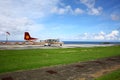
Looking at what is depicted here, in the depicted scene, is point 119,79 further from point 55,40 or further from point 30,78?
point 55,40

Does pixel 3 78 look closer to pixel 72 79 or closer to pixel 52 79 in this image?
pixel 52 79

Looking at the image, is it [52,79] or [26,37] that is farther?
[26,37]

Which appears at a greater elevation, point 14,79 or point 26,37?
point 26,37

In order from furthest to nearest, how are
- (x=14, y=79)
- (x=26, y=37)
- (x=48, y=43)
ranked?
(x=26, y=37) → (x=48, y=43) → (x=14, y=79)

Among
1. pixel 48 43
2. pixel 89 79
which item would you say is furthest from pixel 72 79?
pixel 48 43

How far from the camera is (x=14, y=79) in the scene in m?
8.81

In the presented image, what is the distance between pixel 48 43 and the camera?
54094mm

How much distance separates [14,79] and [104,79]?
582 centimetres

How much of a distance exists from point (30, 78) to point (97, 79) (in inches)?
172

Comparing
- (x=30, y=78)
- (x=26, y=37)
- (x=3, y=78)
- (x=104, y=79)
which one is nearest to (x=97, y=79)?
(x=104, y=79)

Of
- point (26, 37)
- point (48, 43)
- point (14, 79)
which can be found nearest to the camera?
point (14, 79)

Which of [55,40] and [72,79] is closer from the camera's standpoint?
[72,79]

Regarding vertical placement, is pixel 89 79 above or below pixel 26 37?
below

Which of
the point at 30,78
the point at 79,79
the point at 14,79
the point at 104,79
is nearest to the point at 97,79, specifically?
the point at 104,79
